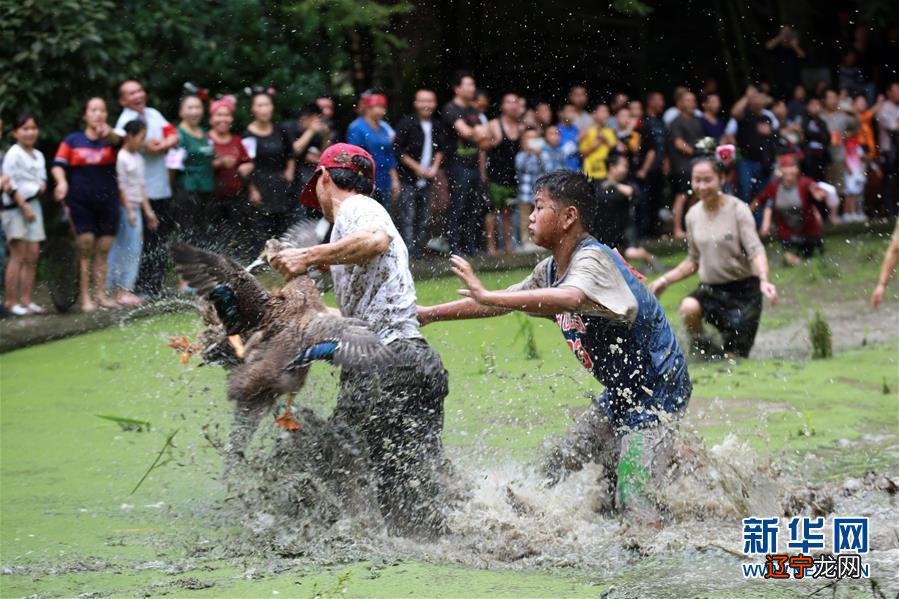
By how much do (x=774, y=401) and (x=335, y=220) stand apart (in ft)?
11.6

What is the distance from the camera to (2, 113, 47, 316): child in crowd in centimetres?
1103

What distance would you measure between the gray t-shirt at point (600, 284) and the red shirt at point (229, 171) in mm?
6675

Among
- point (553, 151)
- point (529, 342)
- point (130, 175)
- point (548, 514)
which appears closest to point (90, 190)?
point (130, 175)

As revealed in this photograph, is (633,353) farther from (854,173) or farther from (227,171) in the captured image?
(854,173)

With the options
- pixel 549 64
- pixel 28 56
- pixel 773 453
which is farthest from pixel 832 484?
pixel 549 64

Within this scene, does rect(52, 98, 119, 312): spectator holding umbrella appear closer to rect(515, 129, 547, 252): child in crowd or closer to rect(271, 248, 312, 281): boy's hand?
rect(515, 129, 547, 252): child in crowd

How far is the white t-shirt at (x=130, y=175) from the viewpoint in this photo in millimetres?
11500

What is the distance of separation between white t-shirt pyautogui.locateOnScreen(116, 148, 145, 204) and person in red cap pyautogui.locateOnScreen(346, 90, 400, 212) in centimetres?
184

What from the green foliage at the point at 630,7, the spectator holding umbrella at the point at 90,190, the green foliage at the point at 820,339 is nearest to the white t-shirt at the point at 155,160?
the spectator holding umbrella at the point at 90,190

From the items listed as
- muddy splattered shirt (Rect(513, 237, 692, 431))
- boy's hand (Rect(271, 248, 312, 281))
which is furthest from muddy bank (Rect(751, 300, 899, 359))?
boy's hand (Rect(271, 248, 312, 281))

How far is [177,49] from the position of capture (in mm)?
14031

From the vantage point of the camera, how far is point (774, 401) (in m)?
8.38

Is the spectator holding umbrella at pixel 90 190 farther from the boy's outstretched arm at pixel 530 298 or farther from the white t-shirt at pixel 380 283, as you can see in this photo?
the boy's outstretched arm at pixel 530 298

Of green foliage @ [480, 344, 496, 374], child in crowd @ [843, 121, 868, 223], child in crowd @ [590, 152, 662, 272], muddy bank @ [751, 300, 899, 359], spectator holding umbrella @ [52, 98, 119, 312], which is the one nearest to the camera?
green foliage @ [480, 344, 496, 374]
